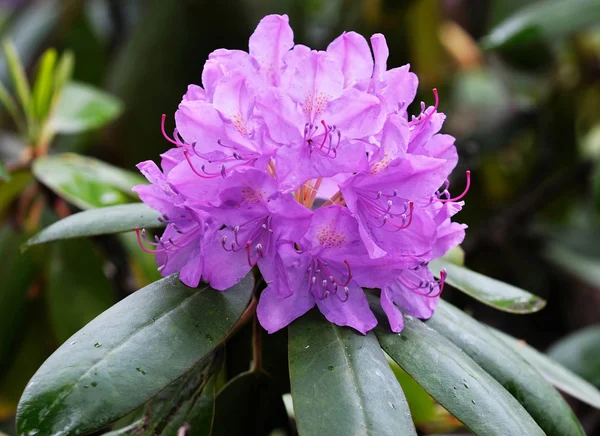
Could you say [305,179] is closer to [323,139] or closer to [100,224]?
[323,139]

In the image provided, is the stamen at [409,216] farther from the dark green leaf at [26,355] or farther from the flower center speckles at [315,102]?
the dark green leaf at [26,355]

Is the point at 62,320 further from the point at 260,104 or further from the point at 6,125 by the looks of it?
the point at 6,125

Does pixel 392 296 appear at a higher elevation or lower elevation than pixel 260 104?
lower

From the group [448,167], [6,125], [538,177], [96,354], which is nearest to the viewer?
[96,354]

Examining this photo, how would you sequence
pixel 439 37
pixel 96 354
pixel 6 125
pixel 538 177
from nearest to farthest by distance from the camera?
pixel 96 354
pixel 538 177
pixel 439 37
pixel 6 125

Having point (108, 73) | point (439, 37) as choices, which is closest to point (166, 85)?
point (108, 73)

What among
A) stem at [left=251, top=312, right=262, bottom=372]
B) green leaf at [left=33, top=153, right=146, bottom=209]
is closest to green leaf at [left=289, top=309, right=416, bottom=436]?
stem at [left=251, top=312, right=262, bottom=372]

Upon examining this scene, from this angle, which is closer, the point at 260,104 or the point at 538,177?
the point at 260,104

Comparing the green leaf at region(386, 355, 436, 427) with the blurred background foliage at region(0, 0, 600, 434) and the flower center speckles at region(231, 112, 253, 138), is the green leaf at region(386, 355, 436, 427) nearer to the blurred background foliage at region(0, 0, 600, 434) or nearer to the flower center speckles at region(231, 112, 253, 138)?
the blurred background foliage at region(0, 0, 600, 434)
